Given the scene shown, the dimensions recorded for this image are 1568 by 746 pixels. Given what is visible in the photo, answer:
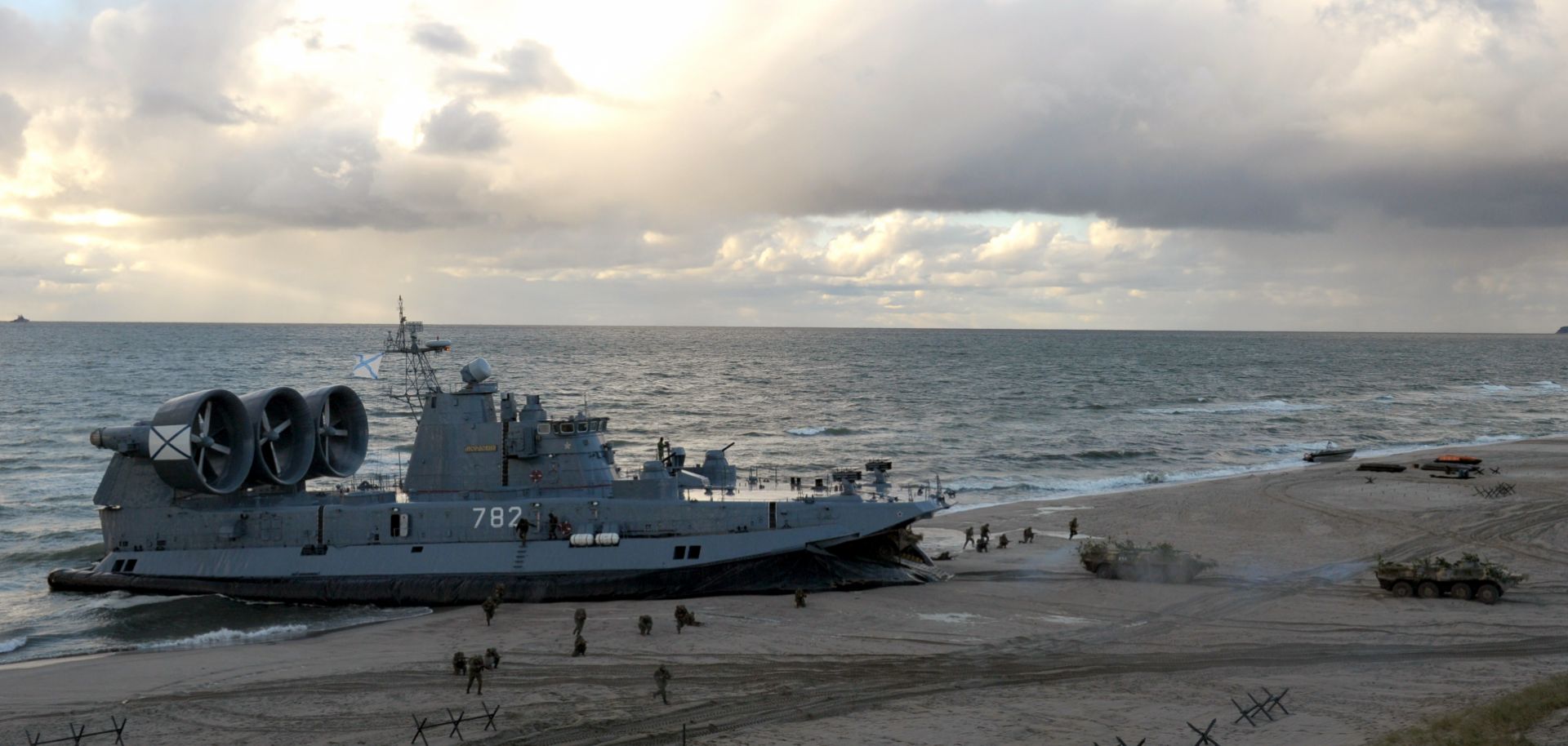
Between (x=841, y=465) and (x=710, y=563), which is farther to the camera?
(x=841, y=465)

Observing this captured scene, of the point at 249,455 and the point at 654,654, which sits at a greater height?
the point at 249,455

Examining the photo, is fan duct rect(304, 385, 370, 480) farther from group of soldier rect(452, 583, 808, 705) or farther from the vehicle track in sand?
the vehicle track in sand

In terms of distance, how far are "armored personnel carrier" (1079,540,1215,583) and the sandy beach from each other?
25.0 inches

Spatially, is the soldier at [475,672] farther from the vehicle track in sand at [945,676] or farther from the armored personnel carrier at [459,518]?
the armored personnel carrier at [459,518]

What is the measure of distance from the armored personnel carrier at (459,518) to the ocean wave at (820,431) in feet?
138

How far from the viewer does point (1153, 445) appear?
240 ft

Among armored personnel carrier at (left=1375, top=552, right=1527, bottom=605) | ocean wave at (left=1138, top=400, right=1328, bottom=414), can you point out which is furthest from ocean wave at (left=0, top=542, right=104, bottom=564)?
ocean wave at (left=1138, top=400, right=1328, bottom=414)

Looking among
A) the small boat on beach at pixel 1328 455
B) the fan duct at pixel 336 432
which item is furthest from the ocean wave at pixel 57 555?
the small boat on beach at pixel 1328 455

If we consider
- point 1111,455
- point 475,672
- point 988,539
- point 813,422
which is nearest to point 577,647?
point 475,672

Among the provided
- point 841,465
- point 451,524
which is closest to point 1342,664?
point 451,524

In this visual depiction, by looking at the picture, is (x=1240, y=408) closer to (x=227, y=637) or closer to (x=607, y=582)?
(x=607, y=582)

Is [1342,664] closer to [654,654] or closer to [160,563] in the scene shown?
[654,654]

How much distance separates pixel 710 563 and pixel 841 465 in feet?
101

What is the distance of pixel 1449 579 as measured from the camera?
3059 cm
